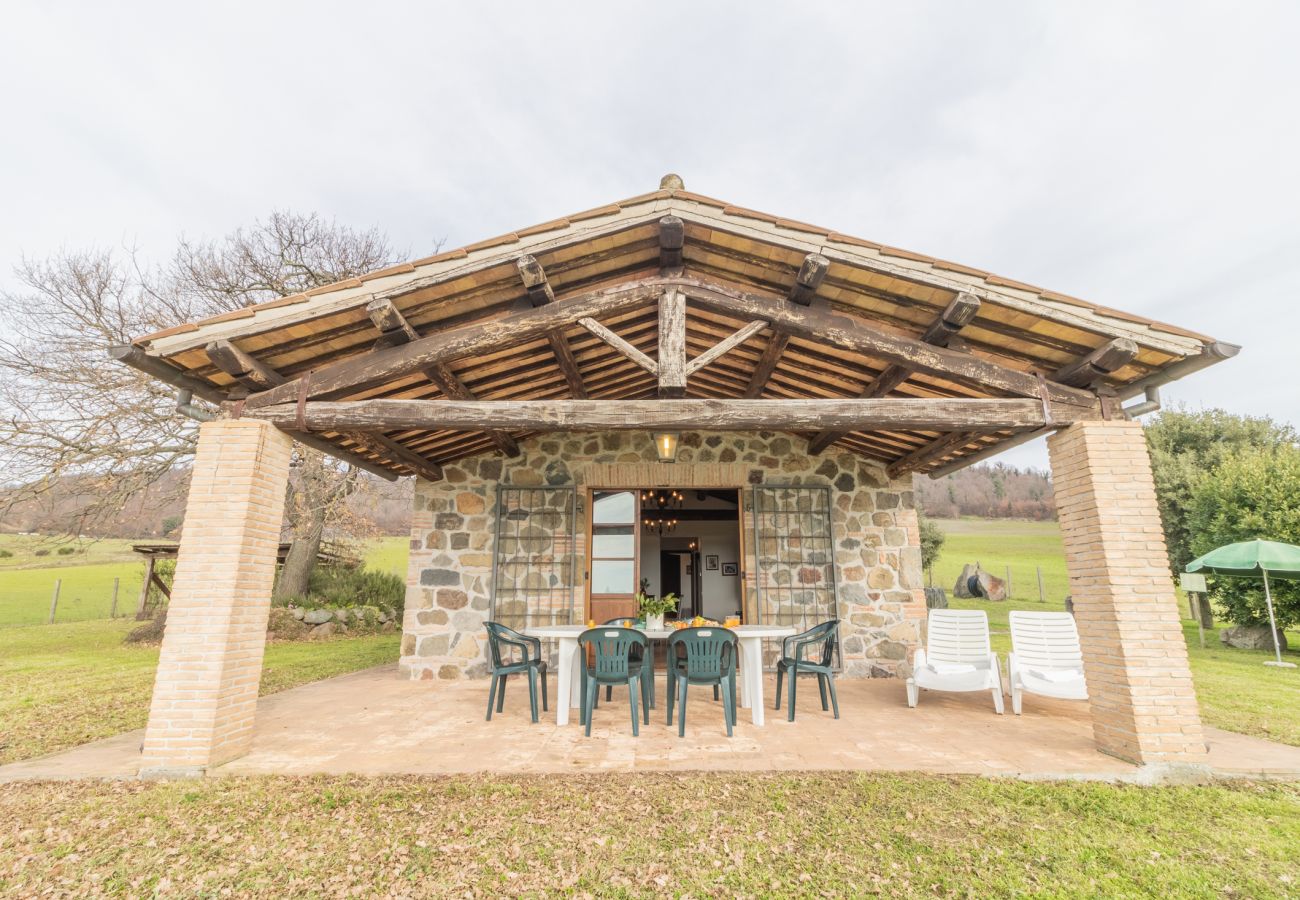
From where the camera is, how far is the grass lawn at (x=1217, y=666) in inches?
177

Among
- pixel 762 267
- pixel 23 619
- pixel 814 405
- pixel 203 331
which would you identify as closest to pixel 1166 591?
pixel 814 405

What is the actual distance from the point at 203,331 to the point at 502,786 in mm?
3278

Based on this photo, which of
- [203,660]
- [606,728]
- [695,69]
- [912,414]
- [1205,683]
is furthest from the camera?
[695,69]

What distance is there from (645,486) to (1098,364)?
4.36 meters

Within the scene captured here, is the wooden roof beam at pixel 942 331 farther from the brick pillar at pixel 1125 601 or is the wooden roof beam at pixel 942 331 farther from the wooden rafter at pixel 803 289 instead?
the brick pillar at pixel 1125 601

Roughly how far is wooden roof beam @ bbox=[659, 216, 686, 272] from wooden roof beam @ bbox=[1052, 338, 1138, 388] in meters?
2.82

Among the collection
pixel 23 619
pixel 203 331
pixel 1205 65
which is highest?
pixel 1205 65

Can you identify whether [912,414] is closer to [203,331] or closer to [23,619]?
[203,331]

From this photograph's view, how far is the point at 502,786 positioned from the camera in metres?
3.00

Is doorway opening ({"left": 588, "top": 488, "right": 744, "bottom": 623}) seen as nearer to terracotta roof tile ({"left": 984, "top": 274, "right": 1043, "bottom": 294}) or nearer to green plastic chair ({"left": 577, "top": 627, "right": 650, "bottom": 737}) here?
green plastic chair ({"left": 577, "top": 627, "right": 650, "bottom": 737})

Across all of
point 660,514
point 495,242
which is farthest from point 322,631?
point 495,242

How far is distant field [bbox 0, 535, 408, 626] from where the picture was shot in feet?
46.2

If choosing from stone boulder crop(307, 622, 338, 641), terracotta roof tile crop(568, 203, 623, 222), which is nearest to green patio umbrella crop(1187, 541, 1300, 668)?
terracotta roof tile crop(568, 203, 623, 222)

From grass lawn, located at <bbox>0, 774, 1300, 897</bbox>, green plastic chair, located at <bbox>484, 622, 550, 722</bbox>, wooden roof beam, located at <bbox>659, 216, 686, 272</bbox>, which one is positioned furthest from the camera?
green plastic chair, located at <bbox>484, 622, 550, 722</bbox>
